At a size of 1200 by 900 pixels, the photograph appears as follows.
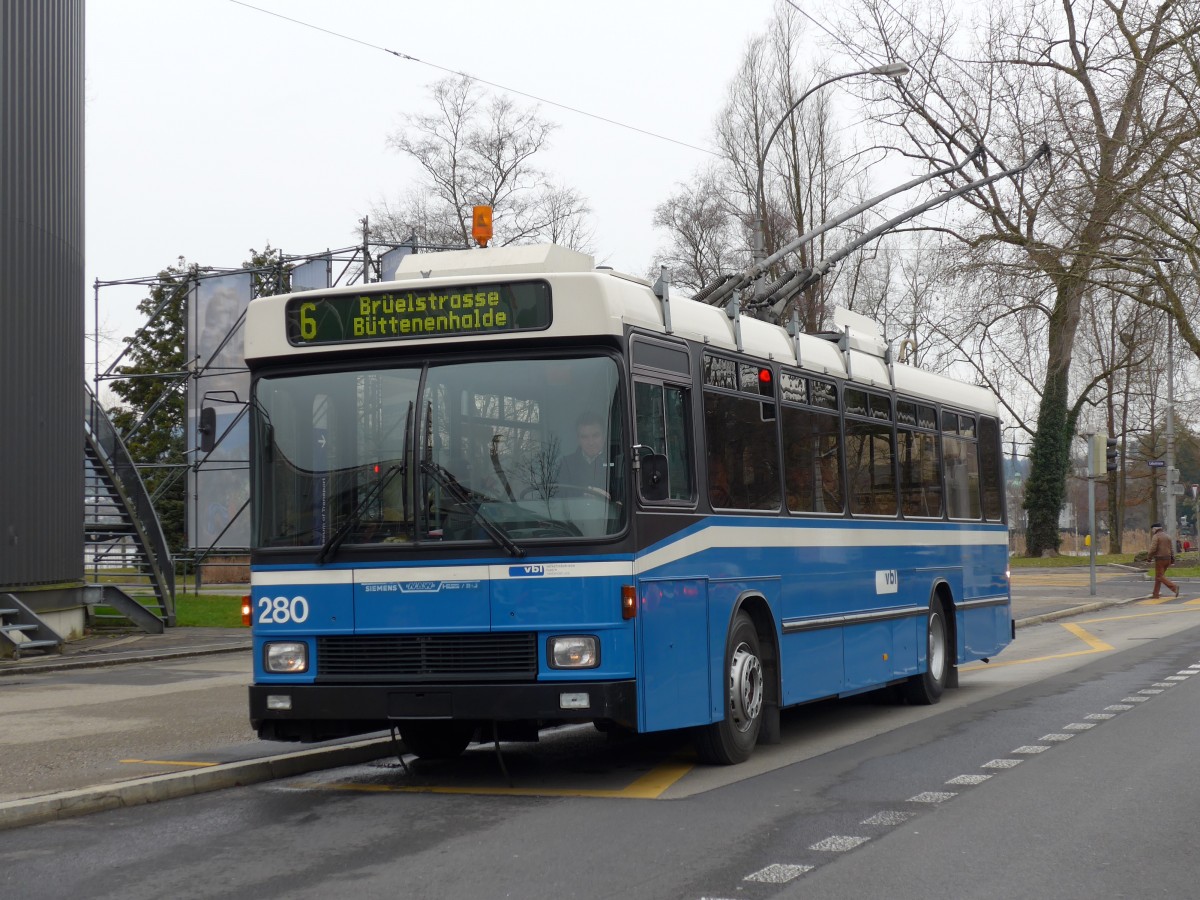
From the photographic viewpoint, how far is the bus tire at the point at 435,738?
34.6 ft

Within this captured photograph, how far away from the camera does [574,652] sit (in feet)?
28.9

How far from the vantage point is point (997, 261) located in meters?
33.9

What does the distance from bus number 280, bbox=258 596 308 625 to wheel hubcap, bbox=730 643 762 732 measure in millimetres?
2826

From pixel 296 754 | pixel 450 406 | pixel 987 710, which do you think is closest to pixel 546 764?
pixel 296 754

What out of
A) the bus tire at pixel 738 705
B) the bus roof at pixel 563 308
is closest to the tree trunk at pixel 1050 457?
the bus roof at pixel 563 308

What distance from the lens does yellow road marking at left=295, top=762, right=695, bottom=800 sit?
917 cm

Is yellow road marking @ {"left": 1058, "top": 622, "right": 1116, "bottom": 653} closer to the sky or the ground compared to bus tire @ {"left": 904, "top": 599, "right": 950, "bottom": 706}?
closer to the ground

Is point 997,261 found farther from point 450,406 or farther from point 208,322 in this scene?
point 450,406

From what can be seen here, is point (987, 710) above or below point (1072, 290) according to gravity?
below

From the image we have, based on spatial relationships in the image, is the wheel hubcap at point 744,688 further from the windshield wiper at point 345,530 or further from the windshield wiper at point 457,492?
the windshield wiper at point 345,530

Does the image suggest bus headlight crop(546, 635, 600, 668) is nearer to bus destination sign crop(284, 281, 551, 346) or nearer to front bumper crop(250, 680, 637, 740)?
front bumper crop(250, 680, 637, 740)

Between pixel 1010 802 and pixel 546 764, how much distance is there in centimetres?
337

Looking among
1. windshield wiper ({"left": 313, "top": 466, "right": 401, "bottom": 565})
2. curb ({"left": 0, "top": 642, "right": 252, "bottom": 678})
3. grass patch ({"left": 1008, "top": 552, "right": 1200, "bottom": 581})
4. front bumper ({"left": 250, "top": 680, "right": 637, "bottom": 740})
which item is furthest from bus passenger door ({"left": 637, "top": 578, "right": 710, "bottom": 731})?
grass patch ({"left": 1008, "top": 552, "right": 1200, "bottom": 581})

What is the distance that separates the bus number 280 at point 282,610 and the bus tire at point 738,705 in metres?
2.66
